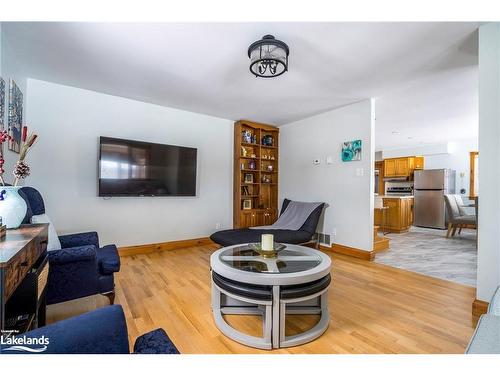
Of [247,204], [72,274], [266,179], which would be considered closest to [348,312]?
[72,274]

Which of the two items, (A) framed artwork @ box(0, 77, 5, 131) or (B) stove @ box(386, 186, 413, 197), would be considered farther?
(B) stove @ box(386, 186, 413, 197)

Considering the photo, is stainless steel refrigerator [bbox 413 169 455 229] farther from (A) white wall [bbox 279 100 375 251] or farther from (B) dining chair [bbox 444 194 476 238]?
(A) white wall [bbox 279 100 375 251]

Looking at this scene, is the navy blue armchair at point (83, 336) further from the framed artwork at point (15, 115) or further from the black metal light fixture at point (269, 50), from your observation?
the framed artwork at point (15, 115)

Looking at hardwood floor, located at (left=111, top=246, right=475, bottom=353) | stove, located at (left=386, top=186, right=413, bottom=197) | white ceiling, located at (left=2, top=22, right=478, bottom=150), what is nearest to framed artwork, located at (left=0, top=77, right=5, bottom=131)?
white ceiling, located at (left=2, top=22, right=478, bottom=150)

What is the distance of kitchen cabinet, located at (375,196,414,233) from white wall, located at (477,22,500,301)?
13.0 ft

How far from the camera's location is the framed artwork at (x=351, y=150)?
138 inches

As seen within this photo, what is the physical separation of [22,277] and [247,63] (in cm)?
233

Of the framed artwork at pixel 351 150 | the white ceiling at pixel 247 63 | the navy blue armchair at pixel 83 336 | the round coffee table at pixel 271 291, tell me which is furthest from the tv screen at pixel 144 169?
the navy blue armchair at pixel 83 336

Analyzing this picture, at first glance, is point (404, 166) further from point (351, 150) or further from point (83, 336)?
point (83, 336)

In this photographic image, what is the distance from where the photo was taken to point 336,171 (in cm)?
385

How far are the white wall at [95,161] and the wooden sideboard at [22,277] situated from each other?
6.67ft

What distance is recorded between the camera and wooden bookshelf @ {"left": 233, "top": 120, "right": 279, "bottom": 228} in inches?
174
